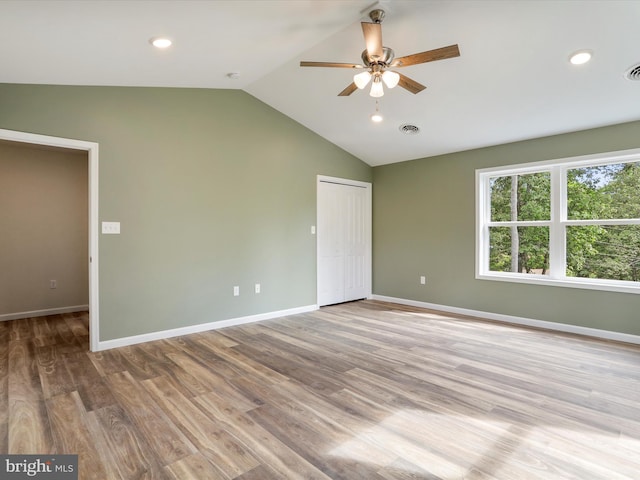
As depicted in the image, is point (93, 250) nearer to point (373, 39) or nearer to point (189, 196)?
point (189, 196)

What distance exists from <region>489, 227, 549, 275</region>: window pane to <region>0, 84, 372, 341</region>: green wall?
2.66 m

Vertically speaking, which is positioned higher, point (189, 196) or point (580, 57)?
point (580, 57)

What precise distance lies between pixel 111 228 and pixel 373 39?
122 inches

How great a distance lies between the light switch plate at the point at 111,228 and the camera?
11.7 feet

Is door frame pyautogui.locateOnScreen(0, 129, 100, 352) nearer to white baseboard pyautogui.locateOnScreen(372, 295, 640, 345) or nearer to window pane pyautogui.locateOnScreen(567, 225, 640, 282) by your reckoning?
white baseboard pyautogui.locateOnScreen(372, 295, 640, 345)

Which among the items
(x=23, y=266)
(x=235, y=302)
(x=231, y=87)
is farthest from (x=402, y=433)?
(x=23, y=266)

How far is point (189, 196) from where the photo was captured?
13.6 feet

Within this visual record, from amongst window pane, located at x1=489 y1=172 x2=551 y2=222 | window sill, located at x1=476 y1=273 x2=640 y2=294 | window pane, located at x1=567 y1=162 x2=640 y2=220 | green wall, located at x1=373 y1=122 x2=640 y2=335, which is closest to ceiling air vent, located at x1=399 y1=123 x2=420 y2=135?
green wall, located at x1=373 y1=122 x2=640 y2=335

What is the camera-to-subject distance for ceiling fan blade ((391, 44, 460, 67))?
2347 millimetres

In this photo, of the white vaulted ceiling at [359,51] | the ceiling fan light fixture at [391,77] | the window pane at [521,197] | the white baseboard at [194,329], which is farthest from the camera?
the window pane at [521,197]

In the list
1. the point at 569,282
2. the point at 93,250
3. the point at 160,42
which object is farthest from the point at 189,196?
the point at 569,282

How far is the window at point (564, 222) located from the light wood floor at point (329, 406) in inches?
34.5

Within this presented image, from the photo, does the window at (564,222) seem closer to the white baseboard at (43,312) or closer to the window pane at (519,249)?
the window pane at (519,249)

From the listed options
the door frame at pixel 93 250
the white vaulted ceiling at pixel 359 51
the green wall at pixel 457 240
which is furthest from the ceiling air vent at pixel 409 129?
the door frame at pixel 93 250
